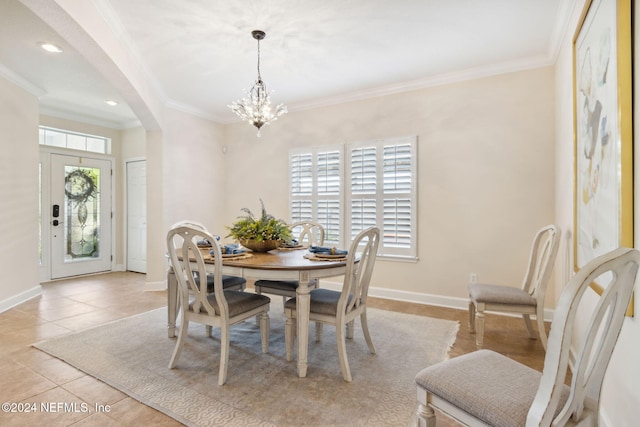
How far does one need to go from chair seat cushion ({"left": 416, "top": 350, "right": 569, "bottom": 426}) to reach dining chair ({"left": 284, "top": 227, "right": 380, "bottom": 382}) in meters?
0.90

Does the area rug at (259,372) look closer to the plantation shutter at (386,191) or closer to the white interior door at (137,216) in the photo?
the plantation shutter at (386,191)

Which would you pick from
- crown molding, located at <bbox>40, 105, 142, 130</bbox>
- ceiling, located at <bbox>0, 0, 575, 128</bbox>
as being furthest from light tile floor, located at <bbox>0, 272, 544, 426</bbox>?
crown molding, located at <bbox>40, 105, 142, 130</bbox>

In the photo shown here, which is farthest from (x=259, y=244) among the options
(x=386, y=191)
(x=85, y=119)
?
(x=85, y=119)

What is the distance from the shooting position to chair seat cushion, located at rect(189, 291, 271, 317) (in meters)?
2.28

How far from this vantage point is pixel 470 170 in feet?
12.2

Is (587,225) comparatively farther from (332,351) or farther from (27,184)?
(27,184)

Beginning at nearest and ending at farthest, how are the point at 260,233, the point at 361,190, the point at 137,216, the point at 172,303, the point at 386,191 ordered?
1. the point at 260,233
2. the point at 172,303
3. the point at 386,191
4. the point at 361,190
5. the point at 137,216

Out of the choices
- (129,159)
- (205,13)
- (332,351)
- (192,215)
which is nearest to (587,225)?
(332,351)

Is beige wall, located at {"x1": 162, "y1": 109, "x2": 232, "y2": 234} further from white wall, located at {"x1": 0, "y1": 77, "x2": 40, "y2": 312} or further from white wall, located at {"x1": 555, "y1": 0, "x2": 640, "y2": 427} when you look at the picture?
→ white wall, located at {"x1": 555, "y1": 0, "x2": 640, "y2": 427}

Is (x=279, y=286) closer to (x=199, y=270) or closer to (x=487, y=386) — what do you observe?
(x=199, y=270)

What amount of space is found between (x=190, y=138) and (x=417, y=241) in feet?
11.8

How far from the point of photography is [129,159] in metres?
5.96

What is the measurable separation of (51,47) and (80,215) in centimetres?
320

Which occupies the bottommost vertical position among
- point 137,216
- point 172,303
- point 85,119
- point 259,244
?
point 172,303
